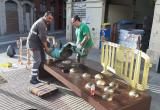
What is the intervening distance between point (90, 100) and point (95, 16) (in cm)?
744

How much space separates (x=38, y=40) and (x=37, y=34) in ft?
0.62

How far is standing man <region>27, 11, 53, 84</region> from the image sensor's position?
16.5 feet

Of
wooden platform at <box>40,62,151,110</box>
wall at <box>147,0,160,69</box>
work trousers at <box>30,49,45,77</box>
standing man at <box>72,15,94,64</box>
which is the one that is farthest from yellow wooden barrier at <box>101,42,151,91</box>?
wall at <box>147,0,160,69</box>

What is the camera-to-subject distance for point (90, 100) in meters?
3.46

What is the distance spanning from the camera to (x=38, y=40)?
5.27 metres

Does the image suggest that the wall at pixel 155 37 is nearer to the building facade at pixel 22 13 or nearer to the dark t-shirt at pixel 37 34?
the dark t-shirt at pixel 37 34

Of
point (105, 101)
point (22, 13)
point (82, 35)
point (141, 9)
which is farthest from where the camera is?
point (22, 13)

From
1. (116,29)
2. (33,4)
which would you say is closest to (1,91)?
(116,29)

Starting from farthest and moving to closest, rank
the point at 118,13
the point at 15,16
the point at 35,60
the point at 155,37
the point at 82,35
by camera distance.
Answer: the point at 15,16
the point at 118,13
the point at 155,37
the point at 82,35
the point at 35,60

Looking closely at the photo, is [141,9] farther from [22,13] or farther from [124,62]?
[22,13]

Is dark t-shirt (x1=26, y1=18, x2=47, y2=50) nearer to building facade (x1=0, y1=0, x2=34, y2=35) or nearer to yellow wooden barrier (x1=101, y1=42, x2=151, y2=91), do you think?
yellow wooden barrier (x1=101, y1=42, x2=151, y2=91)

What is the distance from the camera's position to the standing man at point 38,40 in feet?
16.5

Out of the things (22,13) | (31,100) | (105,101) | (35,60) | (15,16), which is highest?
(22,13)

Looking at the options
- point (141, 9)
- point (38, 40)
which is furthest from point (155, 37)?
point (141, 9)
